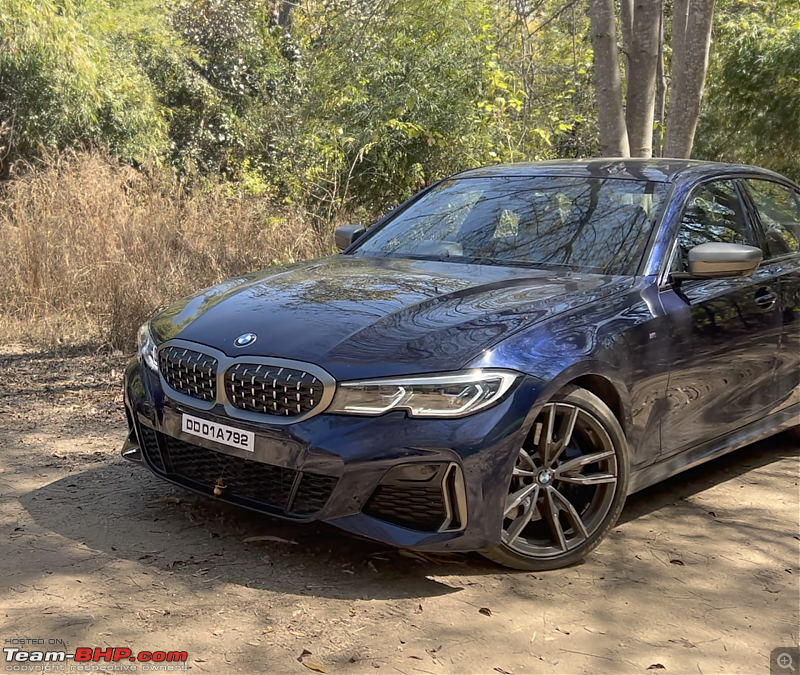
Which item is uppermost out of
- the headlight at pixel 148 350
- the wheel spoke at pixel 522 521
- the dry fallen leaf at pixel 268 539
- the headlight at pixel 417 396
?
the headlight at pixel 417 396

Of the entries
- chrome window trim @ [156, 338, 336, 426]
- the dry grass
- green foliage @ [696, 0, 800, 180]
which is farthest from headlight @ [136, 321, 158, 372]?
green foliage @ [696, 0, 800, 180]

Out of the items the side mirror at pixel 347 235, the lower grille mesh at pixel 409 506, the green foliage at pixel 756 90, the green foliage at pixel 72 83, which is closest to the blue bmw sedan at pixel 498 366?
the lower grille mesh at pixel 409 506

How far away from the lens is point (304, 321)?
141 inches

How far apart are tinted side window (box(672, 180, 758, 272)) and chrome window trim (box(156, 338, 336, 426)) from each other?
1.81 meters

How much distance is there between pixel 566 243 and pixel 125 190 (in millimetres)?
6193

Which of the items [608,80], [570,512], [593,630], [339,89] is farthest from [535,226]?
[339,89]

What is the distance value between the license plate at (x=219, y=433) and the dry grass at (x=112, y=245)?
404cm

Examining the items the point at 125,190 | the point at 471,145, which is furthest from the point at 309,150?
the point at 125,190

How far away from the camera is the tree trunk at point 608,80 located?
8.12m

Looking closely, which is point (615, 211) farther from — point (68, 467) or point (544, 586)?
point (68, 467)

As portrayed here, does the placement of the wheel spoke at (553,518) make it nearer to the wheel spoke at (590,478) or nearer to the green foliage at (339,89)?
the wheel spoke at (590,478)

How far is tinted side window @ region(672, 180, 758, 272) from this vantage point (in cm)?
430

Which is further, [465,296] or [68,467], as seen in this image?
[68,467]

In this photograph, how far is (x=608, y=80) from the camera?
8.27 m
